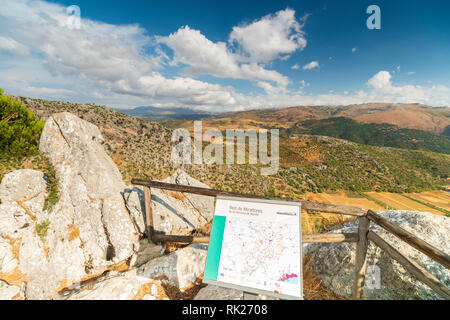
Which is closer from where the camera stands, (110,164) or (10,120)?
(110,164)

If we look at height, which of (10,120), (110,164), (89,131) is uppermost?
(10,120)

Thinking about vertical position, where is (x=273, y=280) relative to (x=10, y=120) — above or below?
below

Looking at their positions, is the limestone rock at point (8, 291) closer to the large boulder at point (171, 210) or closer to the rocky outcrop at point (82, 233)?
the rocky outcrop at point (82, 233)

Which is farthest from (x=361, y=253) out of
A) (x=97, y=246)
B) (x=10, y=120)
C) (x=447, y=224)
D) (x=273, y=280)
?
(x=10, y=120)

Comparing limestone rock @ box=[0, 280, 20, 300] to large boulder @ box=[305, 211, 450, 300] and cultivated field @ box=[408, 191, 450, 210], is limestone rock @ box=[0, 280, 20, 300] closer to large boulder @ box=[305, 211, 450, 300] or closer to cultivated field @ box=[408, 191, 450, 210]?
large boulder @ box=[305, 211, 450, 300]

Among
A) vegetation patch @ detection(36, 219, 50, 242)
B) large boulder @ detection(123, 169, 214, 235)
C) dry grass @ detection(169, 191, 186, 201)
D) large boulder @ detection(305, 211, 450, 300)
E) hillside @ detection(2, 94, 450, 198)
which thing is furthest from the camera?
hillside @ detection(2, 94, 450, 198)

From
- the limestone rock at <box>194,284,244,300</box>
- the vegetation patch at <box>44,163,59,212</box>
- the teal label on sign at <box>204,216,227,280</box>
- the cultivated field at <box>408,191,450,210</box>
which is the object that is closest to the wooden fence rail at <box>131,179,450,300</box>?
the teal label on sign at <box>204,216,227,280</box>

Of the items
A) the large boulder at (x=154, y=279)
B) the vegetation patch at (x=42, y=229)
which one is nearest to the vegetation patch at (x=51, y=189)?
the vegetation patch at (x=42, y=229)
